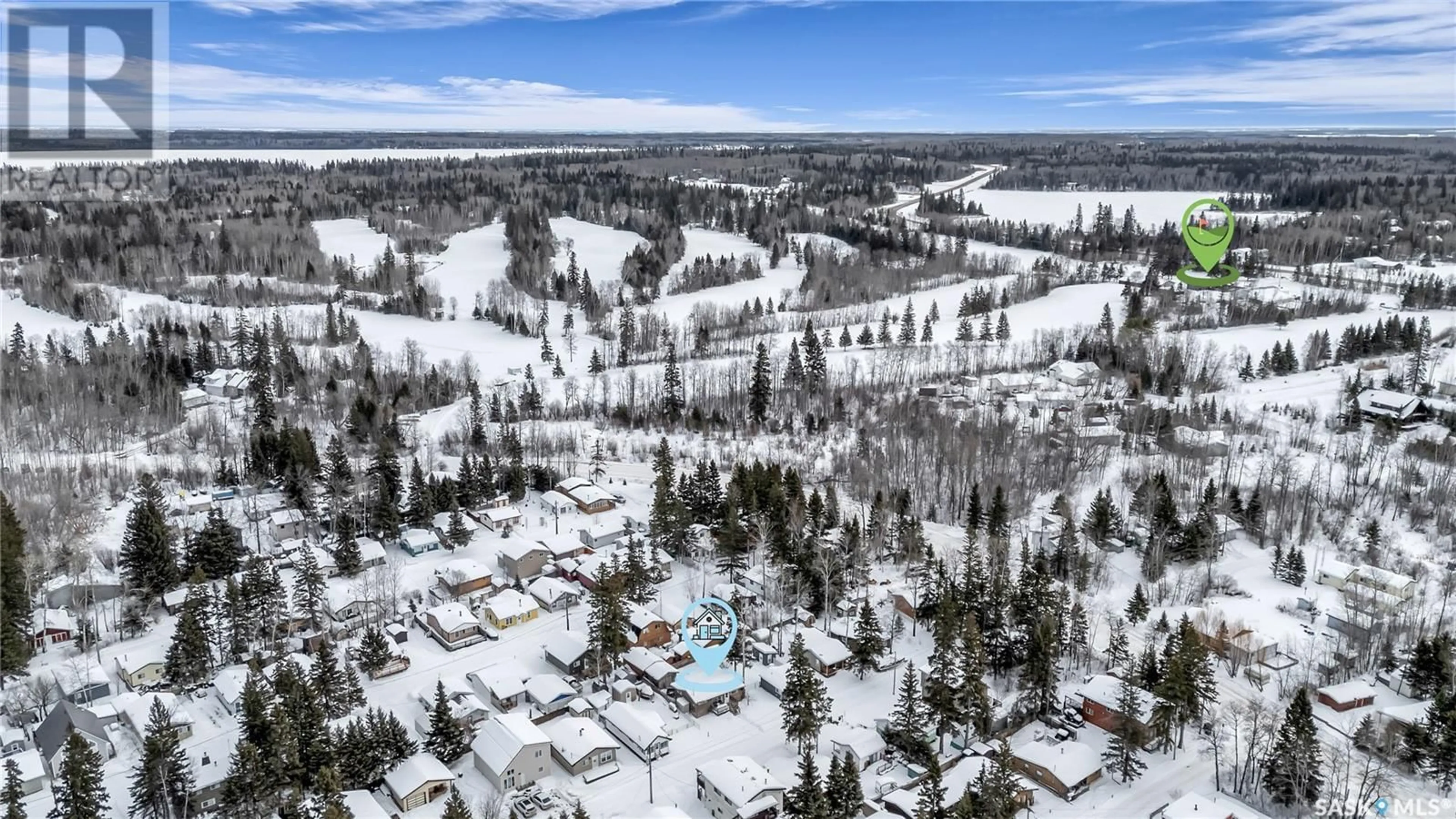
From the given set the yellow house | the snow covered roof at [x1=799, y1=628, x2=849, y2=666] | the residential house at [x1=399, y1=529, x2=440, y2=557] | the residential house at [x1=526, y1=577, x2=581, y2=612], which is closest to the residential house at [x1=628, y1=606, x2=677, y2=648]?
the residential house at [x1=526, y1=577, x2=581, y2=612]

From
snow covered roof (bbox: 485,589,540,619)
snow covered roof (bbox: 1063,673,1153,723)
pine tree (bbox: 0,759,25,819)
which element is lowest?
pine tree (bbox: 0,759,25,819)

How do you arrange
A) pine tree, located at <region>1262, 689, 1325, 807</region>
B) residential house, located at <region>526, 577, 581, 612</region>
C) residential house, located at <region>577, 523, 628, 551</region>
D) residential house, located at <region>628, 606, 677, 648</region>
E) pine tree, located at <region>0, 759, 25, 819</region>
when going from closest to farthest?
A: pine tree, located at <region>0, 759, 25, 819</region> < pine tree, located at <region>1262, 689, 1325, 807</region> < residential house, located at <region>628, 606, 677, 648</region> < residential house, located at <region>526, 577, 581, 612</region> < residential house, located at <region>577, 523, 628, 551</region>

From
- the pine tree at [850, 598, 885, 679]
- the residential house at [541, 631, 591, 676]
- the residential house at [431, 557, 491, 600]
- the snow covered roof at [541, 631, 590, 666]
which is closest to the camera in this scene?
the pine tree at [850, 598, 885, 679]

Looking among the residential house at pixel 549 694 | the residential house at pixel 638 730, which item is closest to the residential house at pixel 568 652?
the residential house at pixel 549 694

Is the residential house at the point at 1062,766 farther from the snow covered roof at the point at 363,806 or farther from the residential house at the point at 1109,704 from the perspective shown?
the snow covered roof at the point at 363,806

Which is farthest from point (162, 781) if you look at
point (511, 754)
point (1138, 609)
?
point (1138, 609)

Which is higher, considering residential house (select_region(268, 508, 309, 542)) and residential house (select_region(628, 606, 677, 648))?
residential house (select_region(268, 508, 309, 542))

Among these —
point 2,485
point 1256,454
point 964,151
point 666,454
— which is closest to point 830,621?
point 666,454

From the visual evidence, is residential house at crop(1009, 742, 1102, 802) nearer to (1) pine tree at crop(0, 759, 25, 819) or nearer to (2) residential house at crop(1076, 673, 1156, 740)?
(2) residential house at crop(1076, 673, 1156, 740)
